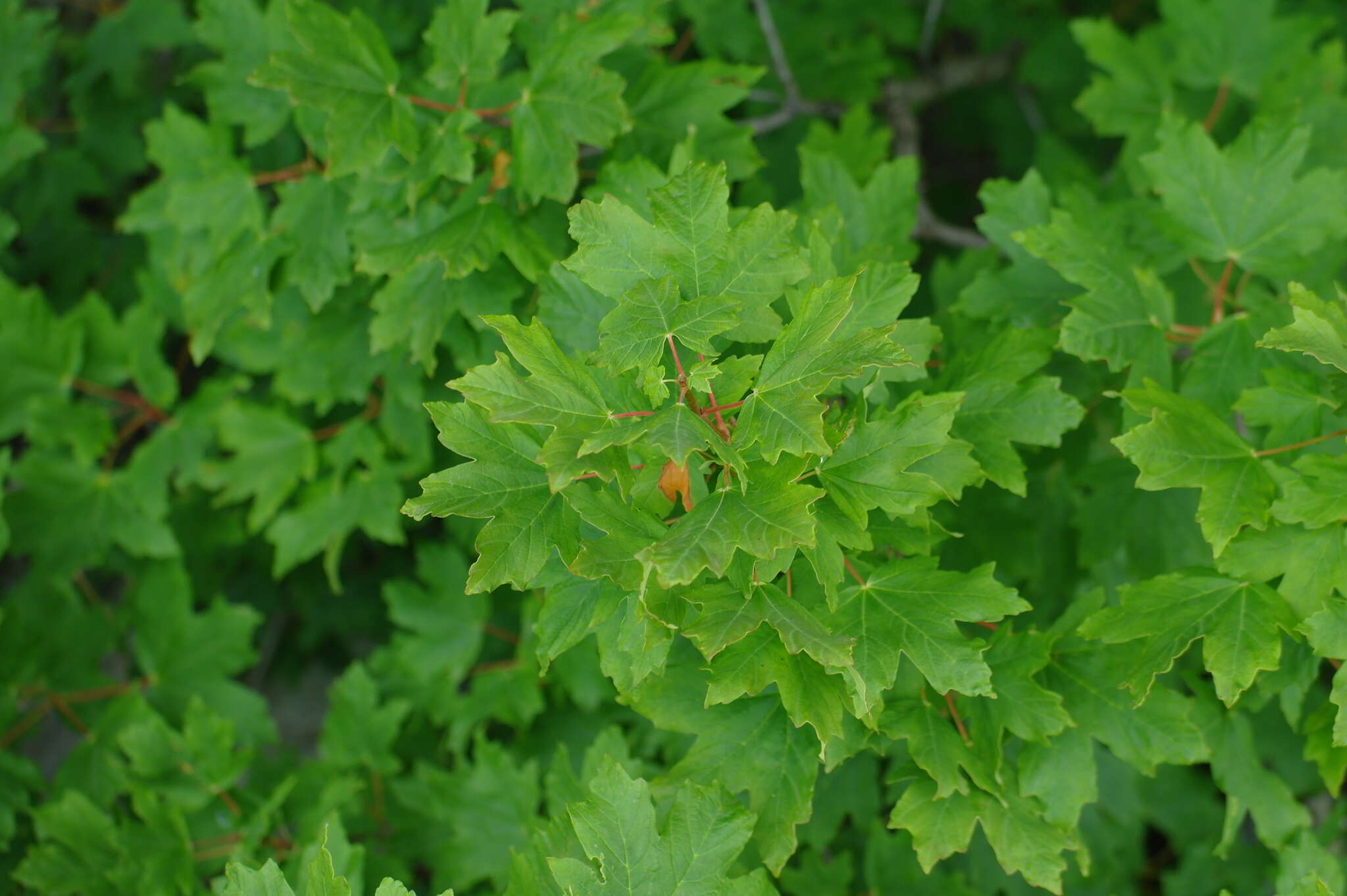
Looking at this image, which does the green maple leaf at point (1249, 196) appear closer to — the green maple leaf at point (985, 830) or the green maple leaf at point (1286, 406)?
the green maple leaf at point (1286, 406)

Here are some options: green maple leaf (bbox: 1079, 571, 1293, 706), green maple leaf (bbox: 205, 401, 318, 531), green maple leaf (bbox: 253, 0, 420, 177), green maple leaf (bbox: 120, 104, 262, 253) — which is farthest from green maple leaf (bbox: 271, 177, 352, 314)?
green maple leaf (bbox: 1079, 571, 1293, 706)

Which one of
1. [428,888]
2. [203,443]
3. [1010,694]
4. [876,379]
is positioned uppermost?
[876,379]

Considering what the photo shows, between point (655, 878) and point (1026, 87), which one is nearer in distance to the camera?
point (655, 878)

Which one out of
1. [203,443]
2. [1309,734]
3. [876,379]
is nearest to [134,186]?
[203,443]

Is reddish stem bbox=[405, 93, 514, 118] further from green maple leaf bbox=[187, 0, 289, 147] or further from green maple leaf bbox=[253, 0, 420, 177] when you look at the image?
green maple leaf bbox=[187, 0, 289, 147]

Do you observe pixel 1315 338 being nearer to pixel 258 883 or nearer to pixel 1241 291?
pixel 1241 291

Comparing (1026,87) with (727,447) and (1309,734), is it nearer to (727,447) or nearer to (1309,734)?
(1309,734)
